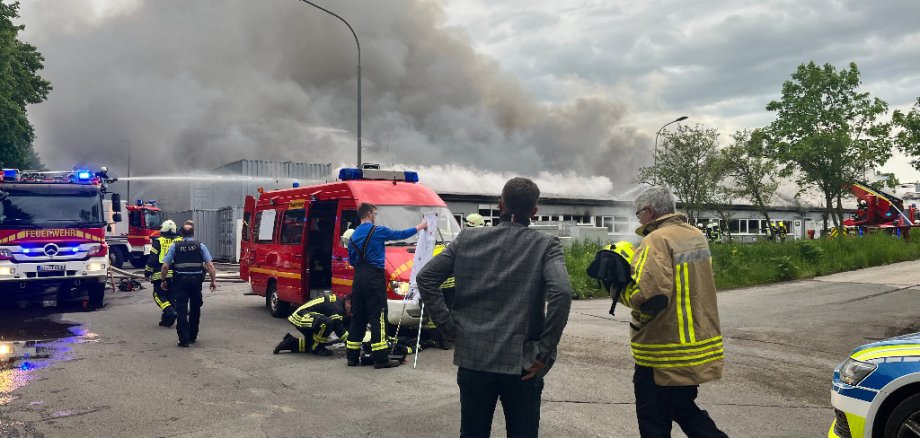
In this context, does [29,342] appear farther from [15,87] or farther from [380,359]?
[15,87]

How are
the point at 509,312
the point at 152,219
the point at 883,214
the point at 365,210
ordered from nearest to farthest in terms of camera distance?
1. the point at 509,312
2. the point at 365,210
3. the point at 883,214
4. the point at 152,219

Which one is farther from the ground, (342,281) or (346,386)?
(342,281)

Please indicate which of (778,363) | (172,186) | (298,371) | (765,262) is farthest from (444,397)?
(172,186)

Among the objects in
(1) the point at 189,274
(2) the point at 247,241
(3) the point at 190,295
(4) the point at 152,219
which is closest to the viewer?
(3) the point at 190,295

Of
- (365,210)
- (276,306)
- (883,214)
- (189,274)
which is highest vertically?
(883,214)

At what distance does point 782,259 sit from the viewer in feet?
57.4

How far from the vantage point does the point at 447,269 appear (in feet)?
11.0

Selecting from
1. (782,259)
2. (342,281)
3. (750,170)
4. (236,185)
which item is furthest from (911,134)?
(236,185)

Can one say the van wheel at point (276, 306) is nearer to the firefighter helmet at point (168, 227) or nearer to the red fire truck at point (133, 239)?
the firefighter helmet at point (168, 227)

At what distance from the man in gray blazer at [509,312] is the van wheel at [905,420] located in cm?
218

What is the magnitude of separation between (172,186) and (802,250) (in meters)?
35.9

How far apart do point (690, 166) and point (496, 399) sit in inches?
1066

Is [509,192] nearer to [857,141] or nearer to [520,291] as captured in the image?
[520,291]

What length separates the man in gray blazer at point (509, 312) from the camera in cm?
310
